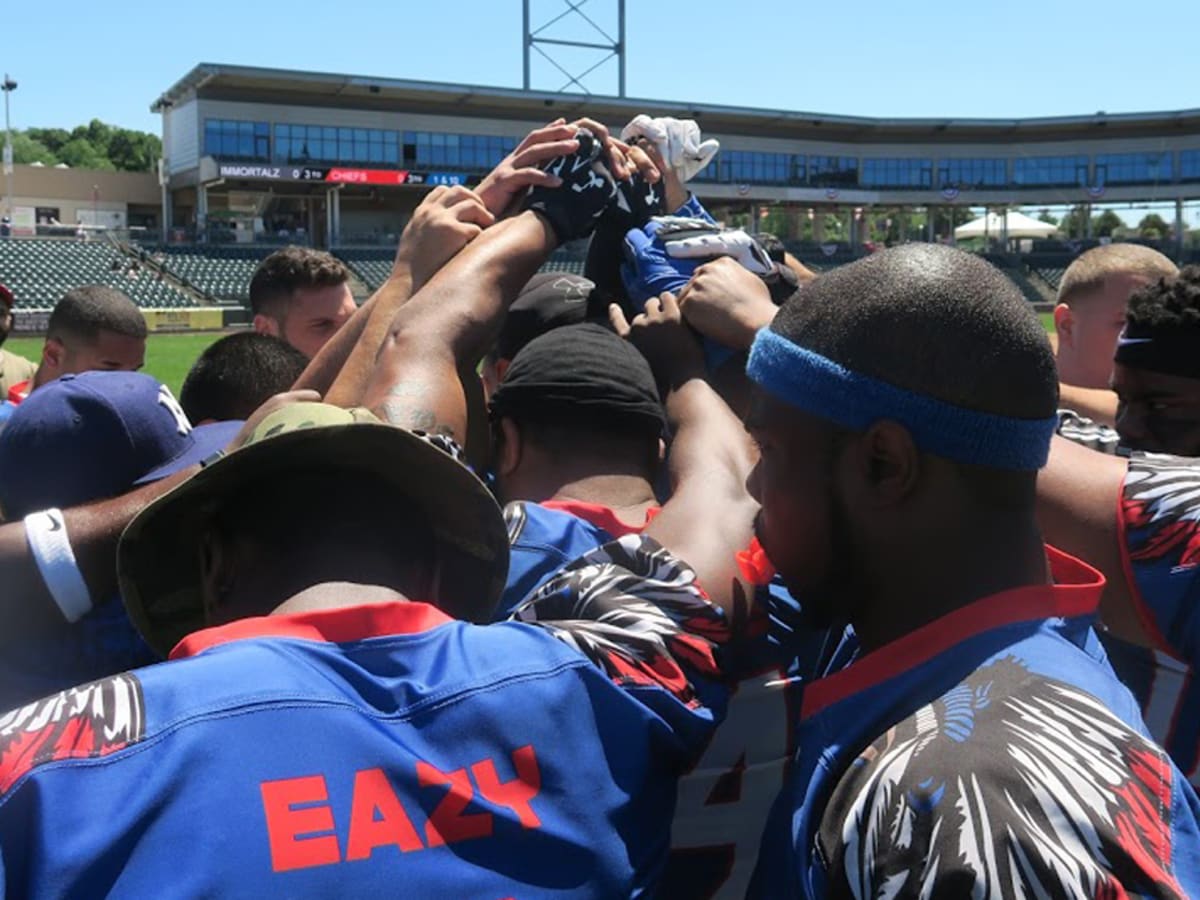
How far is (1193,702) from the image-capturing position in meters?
2.14

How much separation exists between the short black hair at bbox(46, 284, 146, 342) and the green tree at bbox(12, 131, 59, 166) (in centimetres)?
10385

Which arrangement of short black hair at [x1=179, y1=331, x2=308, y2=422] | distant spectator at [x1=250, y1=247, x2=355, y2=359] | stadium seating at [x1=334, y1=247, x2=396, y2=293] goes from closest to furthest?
1. short black hair at [x1=179, y1=331, x2=308, y2=422]
2. distant spectator at [x1=250, y1=247, x2=355, y2=359]
3. stadium seating at [x1=334, y1=247, x2=396, y2=293]

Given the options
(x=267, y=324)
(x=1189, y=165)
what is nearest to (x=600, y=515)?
(x=267, y=324)

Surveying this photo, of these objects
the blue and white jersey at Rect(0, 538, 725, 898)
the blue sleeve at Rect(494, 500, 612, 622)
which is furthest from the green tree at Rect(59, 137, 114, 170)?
the blue and white jersey at Rect(0, 538, 725, 898)

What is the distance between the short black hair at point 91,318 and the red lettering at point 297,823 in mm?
4752

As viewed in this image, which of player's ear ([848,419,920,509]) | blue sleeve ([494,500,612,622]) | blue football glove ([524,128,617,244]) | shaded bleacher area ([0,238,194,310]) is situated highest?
shaded bleacher area ([0,238,194,310])

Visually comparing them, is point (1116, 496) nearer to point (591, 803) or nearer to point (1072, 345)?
point (591, 803)

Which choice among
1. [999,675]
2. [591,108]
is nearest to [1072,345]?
[999,675]

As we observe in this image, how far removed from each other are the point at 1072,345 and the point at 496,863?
3893mm

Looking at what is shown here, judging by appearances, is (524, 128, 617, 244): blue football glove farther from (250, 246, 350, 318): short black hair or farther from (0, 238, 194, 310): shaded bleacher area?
(0, 238, 194, 310): shaded bleacher area

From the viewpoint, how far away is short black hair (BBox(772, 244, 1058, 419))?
1.47 m

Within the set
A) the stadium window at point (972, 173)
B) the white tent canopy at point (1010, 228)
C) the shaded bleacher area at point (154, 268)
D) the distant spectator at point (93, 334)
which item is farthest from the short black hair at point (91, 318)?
the stadium window at point (972, 173)

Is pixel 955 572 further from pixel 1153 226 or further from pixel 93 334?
pixel 1153 226

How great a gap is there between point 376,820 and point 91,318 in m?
4.96
